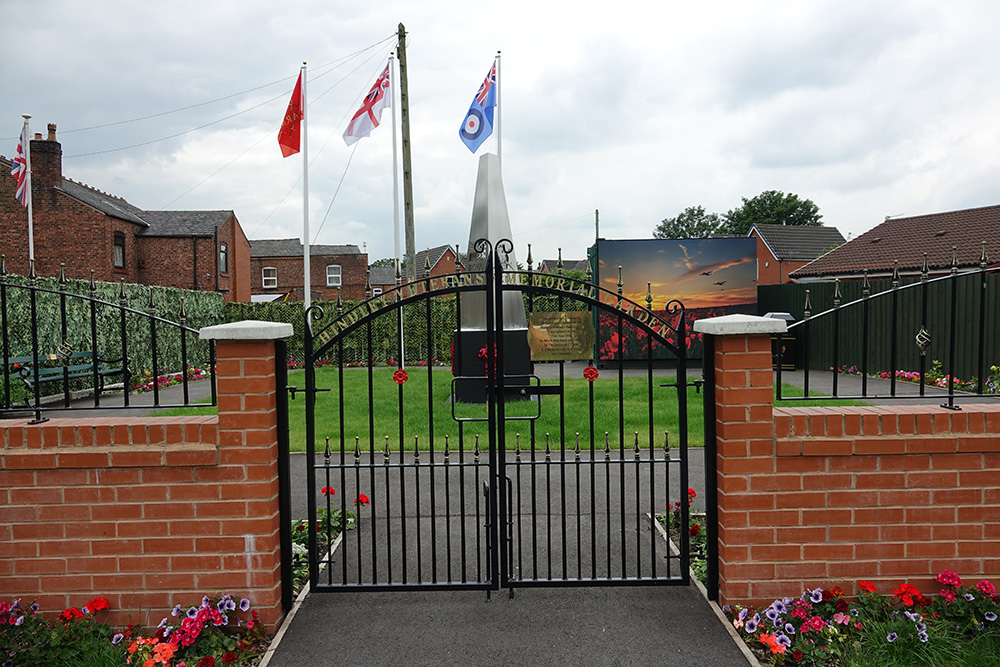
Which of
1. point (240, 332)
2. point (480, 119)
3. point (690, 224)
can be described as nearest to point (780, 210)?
point (690, 224)

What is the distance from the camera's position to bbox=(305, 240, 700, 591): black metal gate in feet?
12.0

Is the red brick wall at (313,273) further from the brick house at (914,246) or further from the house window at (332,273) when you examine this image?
the brick house at (914,246)

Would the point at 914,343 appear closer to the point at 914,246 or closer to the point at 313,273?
the point at 914,246

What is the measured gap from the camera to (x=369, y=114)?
15.2 metres

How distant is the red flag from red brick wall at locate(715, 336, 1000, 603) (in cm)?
1402

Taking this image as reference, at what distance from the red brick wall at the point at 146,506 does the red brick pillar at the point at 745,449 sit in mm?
2386

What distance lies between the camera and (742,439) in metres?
3.35

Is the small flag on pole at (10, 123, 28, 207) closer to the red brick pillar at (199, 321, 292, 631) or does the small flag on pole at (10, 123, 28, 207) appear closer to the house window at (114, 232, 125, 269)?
the house window at (114, 232, 125, 269)

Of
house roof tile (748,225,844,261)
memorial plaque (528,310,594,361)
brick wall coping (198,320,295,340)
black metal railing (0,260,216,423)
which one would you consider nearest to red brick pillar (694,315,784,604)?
memorial plaque (528,310,594,361)

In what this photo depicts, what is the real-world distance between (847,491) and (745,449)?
569 mm

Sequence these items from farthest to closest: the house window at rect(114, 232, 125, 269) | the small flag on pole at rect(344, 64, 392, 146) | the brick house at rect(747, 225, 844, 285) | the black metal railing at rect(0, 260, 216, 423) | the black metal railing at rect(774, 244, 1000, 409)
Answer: the brick house at rect(747, 225, 844, 285), the house window at rect(114, 232, 125, 269), the small flag on pole at rect(344, 64, 392, 146), the black metal railing at rect(774, 244, 1000, 409), the black metal railing at rect(0, 260, 216, 423)

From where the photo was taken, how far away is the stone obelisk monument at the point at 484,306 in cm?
1045

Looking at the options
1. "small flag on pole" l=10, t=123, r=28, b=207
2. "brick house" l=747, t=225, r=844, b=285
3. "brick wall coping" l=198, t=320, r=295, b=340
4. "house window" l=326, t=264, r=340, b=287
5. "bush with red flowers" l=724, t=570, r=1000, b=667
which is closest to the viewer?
"bush with red flowers" l=724, t=570, r=1000, b=667

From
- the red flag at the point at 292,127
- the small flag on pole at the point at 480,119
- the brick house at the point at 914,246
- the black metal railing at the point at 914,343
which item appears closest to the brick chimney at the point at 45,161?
the red flag at the point at 292,127
